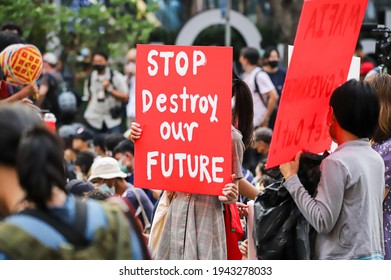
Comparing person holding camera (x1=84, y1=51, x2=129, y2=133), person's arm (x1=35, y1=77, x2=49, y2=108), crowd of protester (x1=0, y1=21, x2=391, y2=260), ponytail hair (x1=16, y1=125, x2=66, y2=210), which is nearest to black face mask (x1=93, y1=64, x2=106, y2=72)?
person holding camera (x1=84, y1=51, x2=129, y2=133)

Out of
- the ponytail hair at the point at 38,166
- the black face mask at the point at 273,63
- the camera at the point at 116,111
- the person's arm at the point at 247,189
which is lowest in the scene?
the camera at the point at 116,111

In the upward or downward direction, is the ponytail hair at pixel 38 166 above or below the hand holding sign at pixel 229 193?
above

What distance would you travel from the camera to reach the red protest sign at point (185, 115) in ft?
18.5

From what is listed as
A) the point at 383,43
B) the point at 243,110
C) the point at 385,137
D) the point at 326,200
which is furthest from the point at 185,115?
the point at 383,43

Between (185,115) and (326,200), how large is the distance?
1.15 metres

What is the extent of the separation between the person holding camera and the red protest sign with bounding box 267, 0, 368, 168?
8.95m

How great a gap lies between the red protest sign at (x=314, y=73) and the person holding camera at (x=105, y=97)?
8948 millimetres

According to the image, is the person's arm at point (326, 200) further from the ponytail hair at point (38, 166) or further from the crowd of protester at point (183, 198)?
the ponytail hair at point (38, 166)

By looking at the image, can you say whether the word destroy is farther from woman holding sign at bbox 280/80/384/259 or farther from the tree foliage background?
the tree foliage background

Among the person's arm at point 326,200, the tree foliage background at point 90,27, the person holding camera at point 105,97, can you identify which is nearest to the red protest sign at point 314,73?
the person's arm at point 326,200

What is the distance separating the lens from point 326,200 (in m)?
4.84

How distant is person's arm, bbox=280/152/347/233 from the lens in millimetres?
4832
